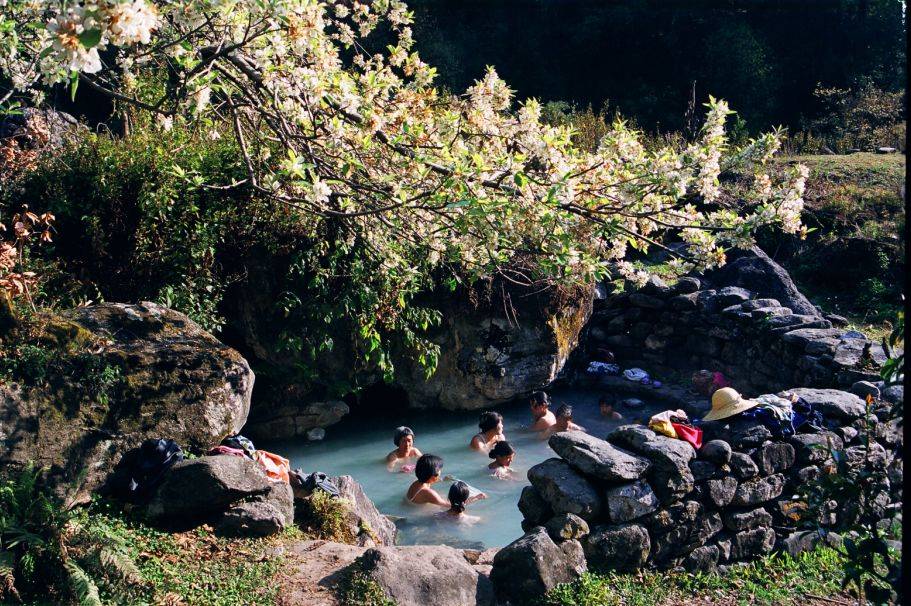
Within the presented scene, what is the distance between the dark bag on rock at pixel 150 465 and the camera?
5484 mm

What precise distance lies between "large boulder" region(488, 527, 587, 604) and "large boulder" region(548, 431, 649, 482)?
58cm

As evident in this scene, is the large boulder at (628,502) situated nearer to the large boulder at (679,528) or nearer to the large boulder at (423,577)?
the large boulder at (679,528)

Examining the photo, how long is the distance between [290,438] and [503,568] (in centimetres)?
466

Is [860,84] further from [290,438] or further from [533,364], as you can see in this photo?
[290,438]

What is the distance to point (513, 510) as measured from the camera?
7.79 metres

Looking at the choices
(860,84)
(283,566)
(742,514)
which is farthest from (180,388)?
(860,84)

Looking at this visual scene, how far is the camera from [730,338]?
1071 cm

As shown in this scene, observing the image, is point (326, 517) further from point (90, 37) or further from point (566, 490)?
point (90, 37)

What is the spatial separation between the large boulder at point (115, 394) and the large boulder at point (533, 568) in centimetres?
246

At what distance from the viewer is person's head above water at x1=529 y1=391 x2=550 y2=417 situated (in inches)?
369

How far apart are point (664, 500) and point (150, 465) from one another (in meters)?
3.47

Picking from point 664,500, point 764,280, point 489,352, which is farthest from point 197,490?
point 764,280

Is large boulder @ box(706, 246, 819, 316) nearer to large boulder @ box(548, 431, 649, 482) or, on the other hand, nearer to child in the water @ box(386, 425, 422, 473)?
child in the water @ box(386, 425, 422, 473)

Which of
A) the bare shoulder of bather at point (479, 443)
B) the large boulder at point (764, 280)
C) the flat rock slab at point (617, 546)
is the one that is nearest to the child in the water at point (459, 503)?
the bare shoulder of bather at point (479, 443)
